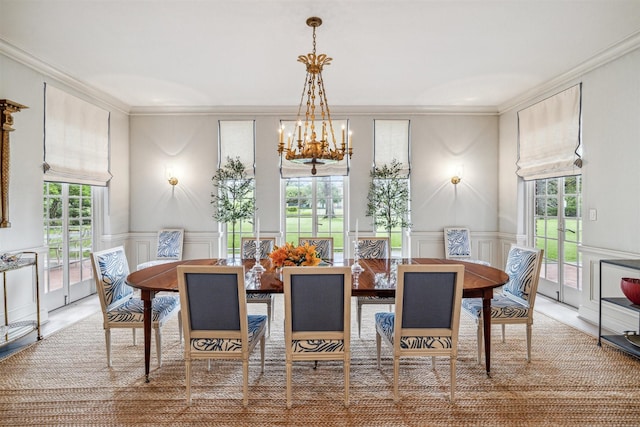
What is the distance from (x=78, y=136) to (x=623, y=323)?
6.38 meters

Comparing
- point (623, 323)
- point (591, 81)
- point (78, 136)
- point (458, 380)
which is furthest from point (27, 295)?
point (591, 81)

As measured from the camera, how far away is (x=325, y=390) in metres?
2.35

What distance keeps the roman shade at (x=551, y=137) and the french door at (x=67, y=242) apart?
18.5ft

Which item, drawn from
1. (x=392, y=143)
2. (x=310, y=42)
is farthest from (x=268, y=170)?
(x=310, y=42)

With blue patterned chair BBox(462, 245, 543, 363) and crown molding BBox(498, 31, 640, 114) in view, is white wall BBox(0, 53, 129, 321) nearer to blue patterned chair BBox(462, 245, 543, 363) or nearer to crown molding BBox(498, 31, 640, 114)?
blue patterned chair BBox(462, 245, 543, 363)

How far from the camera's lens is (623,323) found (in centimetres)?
325

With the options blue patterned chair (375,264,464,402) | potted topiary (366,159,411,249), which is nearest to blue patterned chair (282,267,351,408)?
blue patterned chair (375,264,464,402)

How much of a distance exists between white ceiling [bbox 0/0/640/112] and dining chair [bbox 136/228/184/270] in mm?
2047

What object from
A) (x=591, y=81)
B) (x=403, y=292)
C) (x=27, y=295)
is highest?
(x=591, y=81)

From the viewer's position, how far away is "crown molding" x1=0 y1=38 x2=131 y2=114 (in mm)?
3296

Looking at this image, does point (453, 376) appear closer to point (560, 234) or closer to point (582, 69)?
point (560, 234)

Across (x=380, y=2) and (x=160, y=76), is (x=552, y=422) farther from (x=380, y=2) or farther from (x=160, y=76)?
(x=160, y=76)

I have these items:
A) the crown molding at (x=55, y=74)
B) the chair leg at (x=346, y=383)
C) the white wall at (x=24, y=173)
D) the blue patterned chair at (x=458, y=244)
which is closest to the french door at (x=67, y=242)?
the white wall at (x=24, y=173)

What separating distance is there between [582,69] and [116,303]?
205 inches
